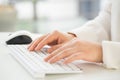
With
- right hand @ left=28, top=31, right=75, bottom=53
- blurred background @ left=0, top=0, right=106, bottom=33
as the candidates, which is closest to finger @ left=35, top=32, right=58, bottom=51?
right hand @ left=28, top=31, right=75, bottom=53

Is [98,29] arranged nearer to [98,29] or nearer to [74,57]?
[98,29]

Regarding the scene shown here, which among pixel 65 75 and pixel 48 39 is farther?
pixel 48 39

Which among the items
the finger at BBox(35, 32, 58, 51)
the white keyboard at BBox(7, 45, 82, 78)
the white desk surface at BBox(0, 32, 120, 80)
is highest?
the finger at BBox(35, 32, 58, 51)

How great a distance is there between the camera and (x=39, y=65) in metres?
0.76

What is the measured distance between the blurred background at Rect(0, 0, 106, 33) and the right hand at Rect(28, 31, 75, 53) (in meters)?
2.92

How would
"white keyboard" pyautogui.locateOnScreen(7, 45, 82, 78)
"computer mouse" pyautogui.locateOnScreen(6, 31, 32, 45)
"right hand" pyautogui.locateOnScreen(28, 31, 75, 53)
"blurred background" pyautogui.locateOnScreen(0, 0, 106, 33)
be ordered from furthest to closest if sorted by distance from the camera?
"blurred background" pyautogui.locateOnScreen(0, 0, 106, 33)
"computer mouse" pyautogui.locateOnScreen(6, 31, 32, 45)
"right hand" pyautogui.locateOnScreen(28, 31, 75, 53)
"white keyboard" pyautogui.locateOnScreen(7, 45, 82, 78)

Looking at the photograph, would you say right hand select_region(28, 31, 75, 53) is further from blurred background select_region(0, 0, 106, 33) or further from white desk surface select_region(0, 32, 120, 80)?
blurred background select_region(0, 0, 106, 33)

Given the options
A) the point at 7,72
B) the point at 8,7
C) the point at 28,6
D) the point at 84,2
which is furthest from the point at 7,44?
the point at 84,2

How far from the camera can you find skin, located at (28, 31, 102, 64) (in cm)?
81

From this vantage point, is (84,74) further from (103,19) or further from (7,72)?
Answer: (103,19)

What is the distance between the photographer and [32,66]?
2.48ft

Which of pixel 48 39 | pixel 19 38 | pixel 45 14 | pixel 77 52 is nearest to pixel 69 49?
pixel 77 52

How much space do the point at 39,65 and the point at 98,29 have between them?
0.51m

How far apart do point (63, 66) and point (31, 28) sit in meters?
3.53
